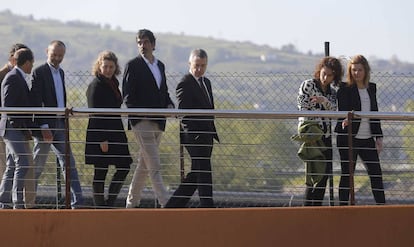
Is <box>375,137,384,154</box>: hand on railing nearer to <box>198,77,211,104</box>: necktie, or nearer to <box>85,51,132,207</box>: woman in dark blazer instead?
<box>198,77,211,104</box>: necktie

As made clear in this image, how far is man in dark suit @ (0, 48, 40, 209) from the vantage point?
11984mm

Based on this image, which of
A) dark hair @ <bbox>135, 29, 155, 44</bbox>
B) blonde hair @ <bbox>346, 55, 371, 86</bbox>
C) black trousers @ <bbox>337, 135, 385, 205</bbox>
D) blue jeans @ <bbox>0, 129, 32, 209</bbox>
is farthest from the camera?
dark hair @ <bbox>135, 29, 155, 44</bbox>

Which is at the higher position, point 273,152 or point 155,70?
point 155,70

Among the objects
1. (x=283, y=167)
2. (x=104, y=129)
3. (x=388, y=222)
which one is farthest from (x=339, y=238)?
(x=104, y=129)

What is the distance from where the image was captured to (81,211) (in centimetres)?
1067

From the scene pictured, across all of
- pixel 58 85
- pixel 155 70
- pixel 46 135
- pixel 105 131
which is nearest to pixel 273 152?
pixel 155 70

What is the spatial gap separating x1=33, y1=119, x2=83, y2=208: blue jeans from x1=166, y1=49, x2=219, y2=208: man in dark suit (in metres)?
0.91

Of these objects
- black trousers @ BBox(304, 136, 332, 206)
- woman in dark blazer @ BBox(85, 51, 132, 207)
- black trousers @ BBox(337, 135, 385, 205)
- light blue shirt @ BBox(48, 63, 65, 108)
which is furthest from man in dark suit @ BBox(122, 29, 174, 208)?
black trousers @ BBox(337, 135, 385, 205)

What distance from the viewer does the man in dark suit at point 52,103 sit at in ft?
39.5

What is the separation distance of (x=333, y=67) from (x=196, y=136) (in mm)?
1536

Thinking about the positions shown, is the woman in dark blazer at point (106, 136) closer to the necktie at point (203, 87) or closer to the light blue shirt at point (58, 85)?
the light blue shirt at point (58, 85)

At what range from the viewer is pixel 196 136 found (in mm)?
12062

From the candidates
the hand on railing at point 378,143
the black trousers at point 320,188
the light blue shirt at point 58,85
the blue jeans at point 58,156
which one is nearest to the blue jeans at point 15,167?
the blue jeans at point 58,156

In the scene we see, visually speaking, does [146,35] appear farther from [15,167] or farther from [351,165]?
[351,165]
